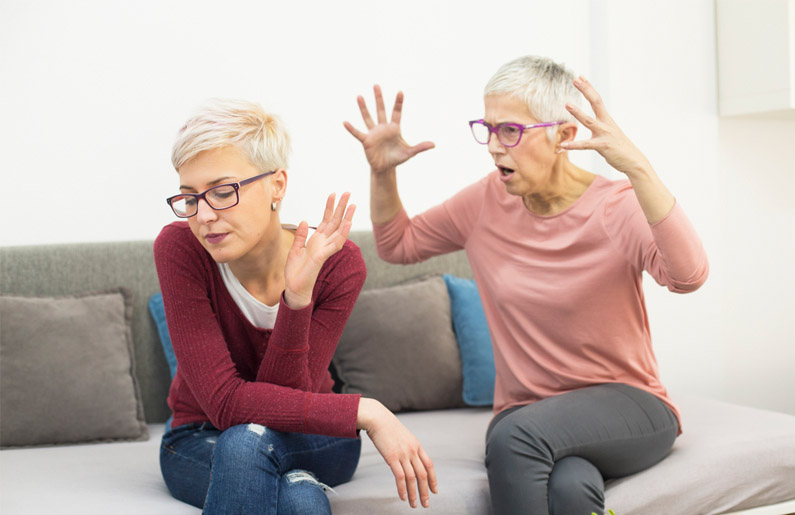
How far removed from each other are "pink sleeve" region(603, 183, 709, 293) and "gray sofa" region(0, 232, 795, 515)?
51cm

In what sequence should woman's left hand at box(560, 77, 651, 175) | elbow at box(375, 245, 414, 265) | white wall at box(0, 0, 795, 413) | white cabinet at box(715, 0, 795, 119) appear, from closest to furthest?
woman's left hand at box(560, 77, 651, 175) → elbow at box(375, 245, 414, 265) → white wall at box(0, 0, 795, 413) → white cabinet at box(715, 0, 795, 119)

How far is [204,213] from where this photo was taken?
159cm

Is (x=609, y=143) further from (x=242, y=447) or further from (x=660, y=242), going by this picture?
(x=242, y=447)

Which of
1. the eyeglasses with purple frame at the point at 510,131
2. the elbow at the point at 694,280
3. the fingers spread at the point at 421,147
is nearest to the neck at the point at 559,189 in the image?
the eyeglasses with purple frame at the point at 510,131

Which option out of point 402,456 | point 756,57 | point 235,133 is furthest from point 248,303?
point 756,57

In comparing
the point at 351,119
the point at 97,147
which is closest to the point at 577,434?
the point at 351,119

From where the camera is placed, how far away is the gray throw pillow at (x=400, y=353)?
2.52m

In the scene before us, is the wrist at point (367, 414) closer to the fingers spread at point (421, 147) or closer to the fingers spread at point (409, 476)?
the fingers spread at point (409, 476)

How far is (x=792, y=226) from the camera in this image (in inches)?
132

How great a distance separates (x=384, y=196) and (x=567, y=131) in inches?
A: 19.9

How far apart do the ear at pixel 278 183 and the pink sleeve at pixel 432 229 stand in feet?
1.57

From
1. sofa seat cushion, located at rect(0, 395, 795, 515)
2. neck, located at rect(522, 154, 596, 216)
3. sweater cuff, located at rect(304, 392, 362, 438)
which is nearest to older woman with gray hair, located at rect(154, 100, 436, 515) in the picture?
sweater cuff, located at rect(304, 392, 362, 438)

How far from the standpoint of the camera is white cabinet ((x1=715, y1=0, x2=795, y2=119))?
287cm

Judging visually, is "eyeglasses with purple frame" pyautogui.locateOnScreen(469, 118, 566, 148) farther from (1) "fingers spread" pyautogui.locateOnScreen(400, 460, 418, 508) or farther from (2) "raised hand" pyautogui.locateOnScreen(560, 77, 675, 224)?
(1) "fingers spread" pyautogui.locateOnScreen(400, 460, 418, 508)
